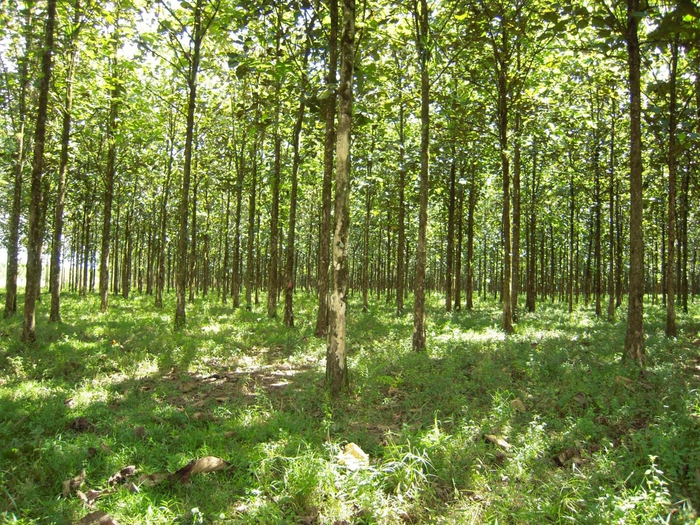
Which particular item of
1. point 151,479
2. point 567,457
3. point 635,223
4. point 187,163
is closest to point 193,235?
point 187,163

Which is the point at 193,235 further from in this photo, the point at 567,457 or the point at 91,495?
the point at 567,457

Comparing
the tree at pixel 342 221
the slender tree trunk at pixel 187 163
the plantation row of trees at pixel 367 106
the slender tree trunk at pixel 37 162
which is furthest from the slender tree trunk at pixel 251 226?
the tree at pixel 342 221

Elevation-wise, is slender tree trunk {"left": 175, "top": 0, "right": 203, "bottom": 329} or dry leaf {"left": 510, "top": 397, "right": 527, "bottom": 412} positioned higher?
slender tree trunk {"left": 175, "top": 0, "right": 203, "bottom": 329}

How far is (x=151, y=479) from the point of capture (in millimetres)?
4402

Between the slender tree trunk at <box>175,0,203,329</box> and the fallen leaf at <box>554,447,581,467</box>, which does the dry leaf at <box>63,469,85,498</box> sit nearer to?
the fallen leaf at <box>554,447,581,467</box>

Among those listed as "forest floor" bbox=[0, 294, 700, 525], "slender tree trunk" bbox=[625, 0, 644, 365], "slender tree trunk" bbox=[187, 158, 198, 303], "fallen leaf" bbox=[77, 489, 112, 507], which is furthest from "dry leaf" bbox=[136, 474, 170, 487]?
"slender tree trunk" bbox=[187, 158, 198, 303]

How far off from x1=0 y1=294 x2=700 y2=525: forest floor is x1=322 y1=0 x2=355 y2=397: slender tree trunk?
62 cm

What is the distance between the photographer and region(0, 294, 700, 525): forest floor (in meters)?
3.94

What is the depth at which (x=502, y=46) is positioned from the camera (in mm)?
12461

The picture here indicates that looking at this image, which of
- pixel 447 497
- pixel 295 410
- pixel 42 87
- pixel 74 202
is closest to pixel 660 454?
pixel 447 497

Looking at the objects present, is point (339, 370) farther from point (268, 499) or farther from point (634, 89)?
point (634, 89)

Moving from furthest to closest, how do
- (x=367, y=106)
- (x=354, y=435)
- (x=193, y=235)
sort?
(x=193, y=235), (x=367, y=106), (x=354, y=435)

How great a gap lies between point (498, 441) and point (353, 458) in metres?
1.99

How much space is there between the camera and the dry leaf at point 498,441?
5144mm
